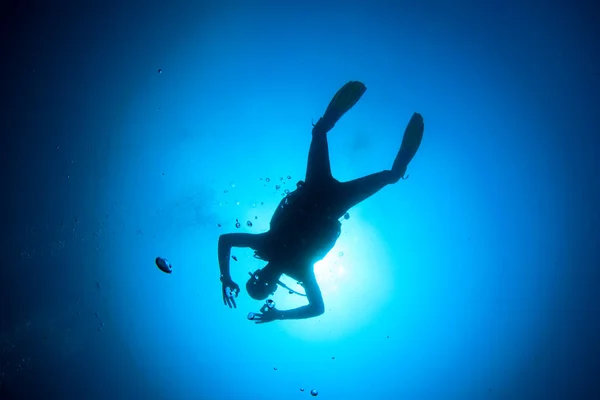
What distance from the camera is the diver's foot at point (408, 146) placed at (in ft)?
19.4

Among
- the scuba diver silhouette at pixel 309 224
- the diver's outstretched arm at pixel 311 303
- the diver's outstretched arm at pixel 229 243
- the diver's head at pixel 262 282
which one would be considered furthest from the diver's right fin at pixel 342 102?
the diver's outstretched arm at pixel 311 303

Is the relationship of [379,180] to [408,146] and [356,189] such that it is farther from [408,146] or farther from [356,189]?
[408,146]

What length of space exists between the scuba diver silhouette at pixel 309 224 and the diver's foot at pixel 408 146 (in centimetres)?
2

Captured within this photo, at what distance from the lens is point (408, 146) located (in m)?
6.10

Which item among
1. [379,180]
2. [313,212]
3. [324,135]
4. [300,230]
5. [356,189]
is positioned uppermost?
[324,135]

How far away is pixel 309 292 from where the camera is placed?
20.0 feet

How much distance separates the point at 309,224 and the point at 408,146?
2.82 meters

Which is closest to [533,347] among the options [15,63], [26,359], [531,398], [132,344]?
[531,398]

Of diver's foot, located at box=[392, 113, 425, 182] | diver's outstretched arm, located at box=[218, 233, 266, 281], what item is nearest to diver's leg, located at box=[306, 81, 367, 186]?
diver's foot, located at box=[392, 113, 425, 182]

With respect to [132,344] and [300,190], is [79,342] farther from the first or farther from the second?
[300,190]

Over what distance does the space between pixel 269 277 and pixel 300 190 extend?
6.22ft

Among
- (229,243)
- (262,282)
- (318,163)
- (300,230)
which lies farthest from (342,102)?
(262,282)

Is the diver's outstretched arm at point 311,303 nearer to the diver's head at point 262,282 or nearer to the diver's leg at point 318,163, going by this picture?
the diver's head at point 262,282

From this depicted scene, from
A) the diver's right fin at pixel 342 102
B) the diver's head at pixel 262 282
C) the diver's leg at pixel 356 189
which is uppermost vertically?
the diver's right fin at pixel 342 102
